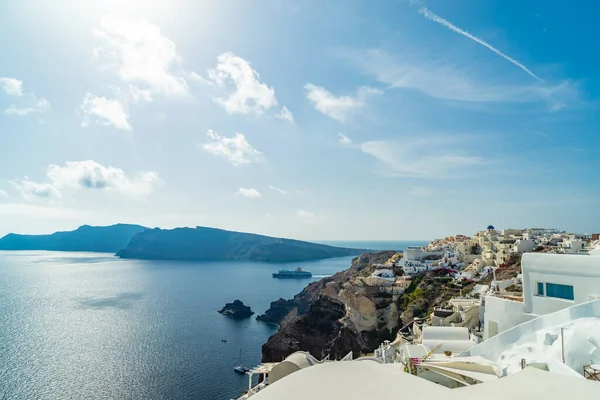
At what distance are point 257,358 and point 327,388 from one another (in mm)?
47911

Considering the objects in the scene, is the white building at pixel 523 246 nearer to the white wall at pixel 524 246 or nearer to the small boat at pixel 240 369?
the white wall at pixel 524 246

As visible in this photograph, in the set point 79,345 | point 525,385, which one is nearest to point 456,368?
point 525,385

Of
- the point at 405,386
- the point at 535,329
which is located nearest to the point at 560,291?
the point at 535,329

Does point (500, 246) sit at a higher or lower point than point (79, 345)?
higher

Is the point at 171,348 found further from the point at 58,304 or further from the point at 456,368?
the point at 456,368

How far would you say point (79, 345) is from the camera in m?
54.9

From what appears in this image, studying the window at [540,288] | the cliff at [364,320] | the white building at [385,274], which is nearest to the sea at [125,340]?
the cliff at [364,320]

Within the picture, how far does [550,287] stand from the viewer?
15938 millimetres

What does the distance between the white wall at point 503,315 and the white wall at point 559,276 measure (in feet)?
Result: 1.21

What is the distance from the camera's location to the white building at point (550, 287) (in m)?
14.3

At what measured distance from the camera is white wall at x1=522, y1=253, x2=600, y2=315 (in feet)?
46.5

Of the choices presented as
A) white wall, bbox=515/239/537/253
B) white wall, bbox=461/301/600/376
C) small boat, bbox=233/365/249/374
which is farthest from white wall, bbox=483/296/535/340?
white wall, bbox=515/239/537/253

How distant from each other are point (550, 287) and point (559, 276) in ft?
2.43

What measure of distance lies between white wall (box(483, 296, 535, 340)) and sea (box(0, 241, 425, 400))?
3167cm
